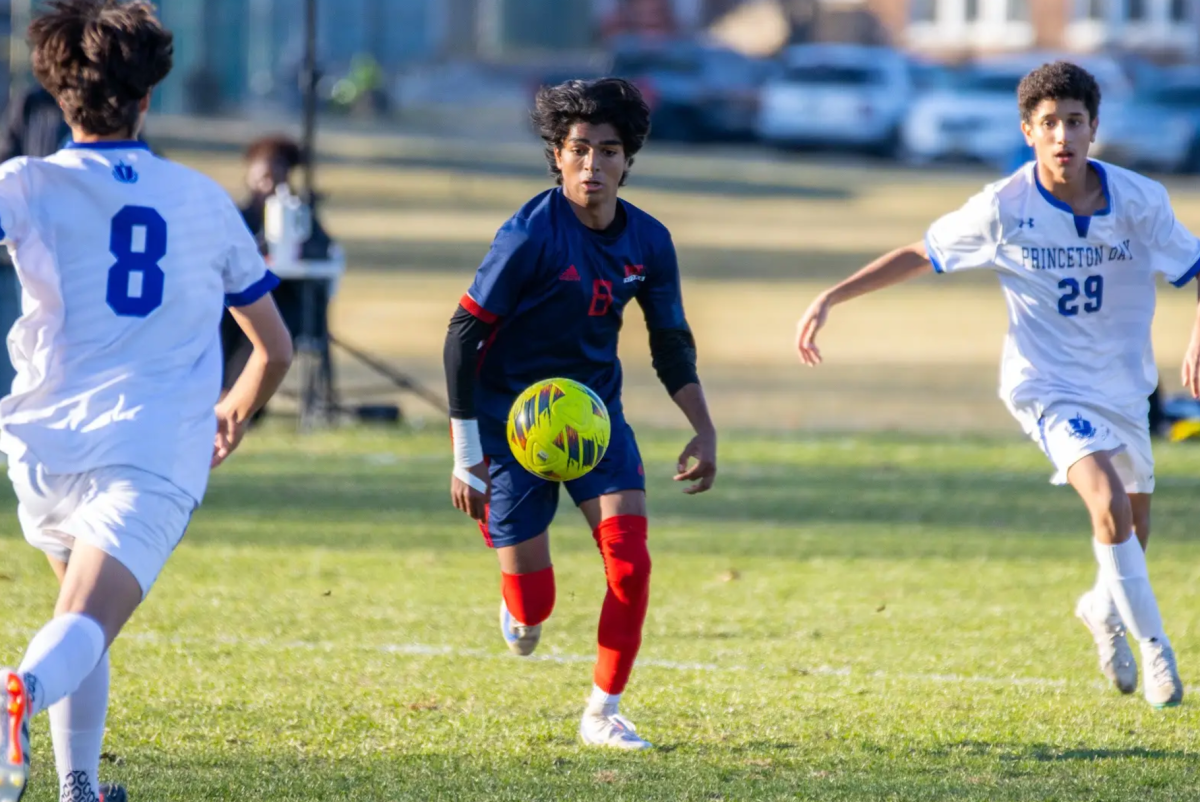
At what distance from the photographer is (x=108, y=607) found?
398 cm

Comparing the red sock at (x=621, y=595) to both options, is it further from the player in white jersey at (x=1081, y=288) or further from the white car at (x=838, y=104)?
the white car at (x=838, y=104)

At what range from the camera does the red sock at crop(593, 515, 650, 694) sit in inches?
213

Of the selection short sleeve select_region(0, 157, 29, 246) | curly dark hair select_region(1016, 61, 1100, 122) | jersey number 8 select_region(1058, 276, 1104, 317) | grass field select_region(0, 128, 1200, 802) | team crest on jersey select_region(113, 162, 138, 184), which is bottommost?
grass field select_region(0, 128, 1200, 802)

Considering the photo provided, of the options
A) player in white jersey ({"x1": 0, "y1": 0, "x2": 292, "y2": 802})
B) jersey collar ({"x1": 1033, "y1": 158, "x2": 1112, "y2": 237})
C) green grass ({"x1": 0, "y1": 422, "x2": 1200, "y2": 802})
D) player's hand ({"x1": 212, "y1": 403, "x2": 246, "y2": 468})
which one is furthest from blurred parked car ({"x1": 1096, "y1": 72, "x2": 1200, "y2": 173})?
player in white jersey ({"x1": 0, "y1": 0, "x2": 292, "y2": 802})

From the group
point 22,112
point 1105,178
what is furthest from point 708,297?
point 1105,178

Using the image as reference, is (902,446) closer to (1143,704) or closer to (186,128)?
(1143,704)

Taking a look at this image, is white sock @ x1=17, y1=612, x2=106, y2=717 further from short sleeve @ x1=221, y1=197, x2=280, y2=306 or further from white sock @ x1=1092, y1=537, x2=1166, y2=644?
→ white sock @ x1=1092, y1=537, x2=1166, y2=644

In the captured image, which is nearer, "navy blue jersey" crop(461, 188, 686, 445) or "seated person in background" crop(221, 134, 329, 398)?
"navy blue jersey" crop(461, 188, 686, 445)

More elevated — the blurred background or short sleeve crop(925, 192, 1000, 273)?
short sleeve crop(925, 192, 1000, 273)

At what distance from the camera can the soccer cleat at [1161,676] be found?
587 cm

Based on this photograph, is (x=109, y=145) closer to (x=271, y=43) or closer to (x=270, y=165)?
(x=270, y=165)

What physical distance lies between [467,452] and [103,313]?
155cm

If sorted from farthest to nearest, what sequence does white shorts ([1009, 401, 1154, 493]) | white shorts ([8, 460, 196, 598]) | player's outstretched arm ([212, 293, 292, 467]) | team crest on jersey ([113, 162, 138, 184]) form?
white shorts ([1009, 401, 1154, 493]), player's outstretched arm ([212, 293, 292, 467]), team crest on jersey ([113, 162, 138, 184]), white shorts ([8, 460, 196, 598])

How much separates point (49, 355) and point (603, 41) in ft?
204
